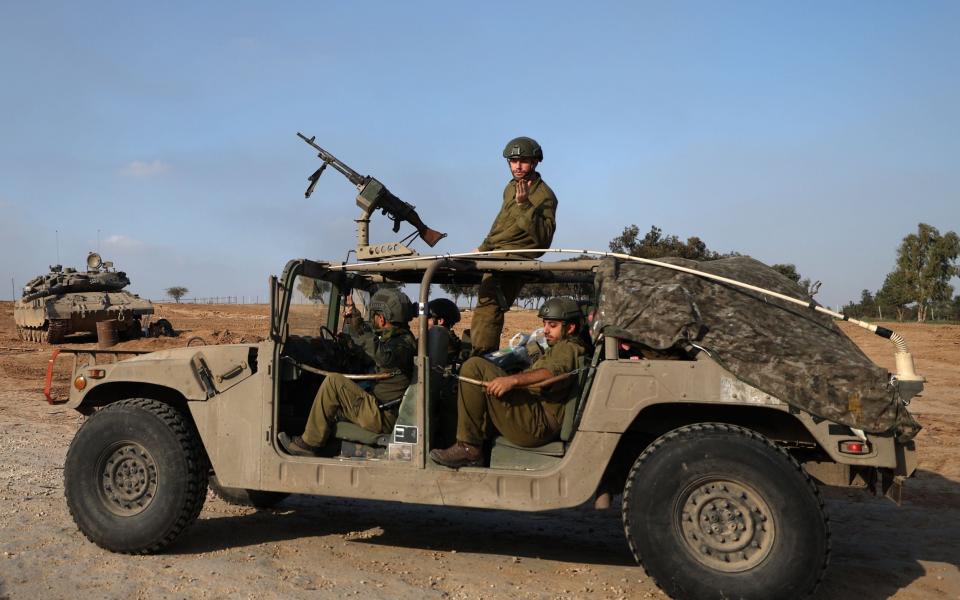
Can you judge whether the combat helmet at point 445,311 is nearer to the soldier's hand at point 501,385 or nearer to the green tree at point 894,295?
the soldier's hand at point 501,385

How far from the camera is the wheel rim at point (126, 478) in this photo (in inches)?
213

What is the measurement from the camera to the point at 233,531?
19.8 ft

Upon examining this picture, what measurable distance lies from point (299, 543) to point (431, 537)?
94cm

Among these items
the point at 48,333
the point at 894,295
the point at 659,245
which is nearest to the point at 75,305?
the point at 48,333

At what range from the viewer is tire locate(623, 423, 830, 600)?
418 cm

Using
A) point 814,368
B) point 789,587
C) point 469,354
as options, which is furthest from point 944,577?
point 469,354

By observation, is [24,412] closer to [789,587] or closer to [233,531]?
[233,531]

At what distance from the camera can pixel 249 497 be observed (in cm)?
669

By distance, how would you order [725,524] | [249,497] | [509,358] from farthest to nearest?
1. [249,497]
2. [509,358]
3. [725,524]

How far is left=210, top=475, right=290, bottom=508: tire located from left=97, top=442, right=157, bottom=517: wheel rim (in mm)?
1159

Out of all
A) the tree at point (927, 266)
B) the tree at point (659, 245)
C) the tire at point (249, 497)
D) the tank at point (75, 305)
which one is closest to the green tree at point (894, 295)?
the tree at point (927, 266)

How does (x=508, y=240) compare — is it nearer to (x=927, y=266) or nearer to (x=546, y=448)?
(x=546, y=448)

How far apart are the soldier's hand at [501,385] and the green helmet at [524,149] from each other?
5.99ft

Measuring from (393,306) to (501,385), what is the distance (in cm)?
102
